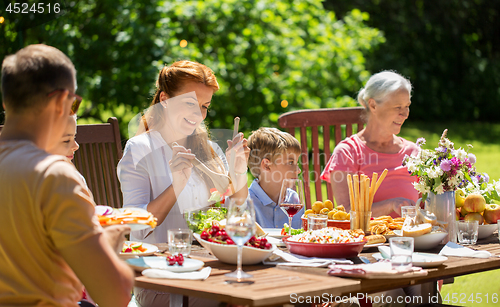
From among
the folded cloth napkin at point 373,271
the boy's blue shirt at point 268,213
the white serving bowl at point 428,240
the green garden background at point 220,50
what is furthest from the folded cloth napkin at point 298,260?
the green garden background at point 220,50

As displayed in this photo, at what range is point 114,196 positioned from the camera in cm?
348

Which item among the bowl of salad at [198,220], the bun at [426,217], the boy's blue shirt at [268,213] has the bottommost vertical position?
the boy's blue shirt at [268,213]

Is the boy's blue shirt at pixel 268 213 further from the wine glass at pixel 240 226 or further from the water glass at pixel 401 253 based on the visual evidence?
the wine glass at pixel 240 226

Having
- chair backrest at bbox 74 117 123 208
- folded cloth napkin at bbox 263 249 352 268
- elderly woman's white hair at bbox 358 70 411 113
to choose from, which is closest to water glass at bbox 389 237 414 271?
folded cloth napkin at bbox 263 249 352 268

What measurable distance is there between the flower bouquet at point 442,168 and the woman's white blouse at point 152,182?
1.17m

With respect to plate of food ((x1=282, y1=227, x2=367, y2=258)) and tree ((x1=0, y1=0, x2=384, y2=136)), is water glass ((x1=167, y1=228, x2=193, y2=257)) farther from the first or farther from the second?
tree ((x1=0, y1=0, x2=384, y2=136))

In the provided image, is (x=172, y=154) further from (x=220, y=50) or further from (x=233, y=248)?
(x=220, y=50)

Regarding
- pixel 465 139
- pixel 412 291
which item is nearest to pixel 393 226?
pixel 412 291

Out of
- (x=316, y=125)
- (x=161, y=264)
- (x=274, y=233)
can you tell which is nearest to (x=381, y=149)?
(x=316, y=125)

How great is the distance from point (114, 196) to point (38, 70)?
80.8 inches

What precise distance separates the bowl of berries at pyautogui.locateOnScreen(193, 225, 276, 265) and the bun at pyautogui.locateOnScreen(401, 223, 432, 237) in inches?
27.5

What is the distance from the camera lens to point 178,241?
202 centimetres

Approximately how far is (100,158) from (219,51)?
3.11 meters

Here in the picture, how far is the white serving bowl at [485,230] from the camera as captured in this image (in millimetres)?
2695
